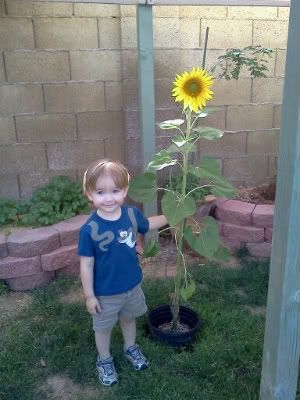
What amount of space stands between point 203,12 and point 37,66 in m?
1.39

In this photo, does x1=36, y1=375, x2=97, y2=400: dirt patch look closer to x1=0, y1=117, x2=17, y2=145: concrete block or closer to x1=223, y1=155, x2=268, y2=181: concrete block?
x1=0, y1=117, x2=17, y2=145: concrete block

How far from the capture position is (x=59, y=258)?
3438 mm

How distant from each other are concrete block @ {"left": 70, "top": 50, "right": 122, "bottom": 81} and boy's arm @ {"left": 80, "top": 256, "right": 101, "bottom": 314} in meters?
1.97

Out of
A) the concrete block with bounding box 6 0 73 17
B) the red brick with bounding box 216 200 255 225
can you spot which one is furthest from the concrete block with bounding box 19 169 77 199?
the red brick with bounding box 216 200 255 225

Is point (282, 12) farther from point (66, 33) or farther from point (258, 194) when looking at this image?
point (66, 33)

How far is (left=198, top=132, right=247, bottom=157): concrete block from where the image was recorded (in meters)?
4.26

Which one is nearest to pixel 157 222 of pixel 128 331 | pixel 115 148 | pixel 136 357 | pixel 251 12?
pixel 128 331

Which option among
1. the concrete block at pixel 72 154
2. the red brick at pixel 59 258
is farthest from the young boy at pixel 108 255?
the concrete block at pixel 72 154

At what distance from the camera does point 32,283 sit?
3396 millimetres

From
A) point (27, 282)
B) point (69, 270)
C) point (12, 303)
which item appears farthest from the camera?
point (69, 270)

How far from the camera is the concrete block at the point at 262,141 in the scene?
436cm

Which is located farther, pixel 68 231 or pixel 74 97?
pixel 74 97

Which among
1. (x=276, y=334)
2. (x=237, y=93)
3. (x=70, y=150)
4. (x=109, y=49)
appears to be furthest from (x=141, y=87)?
(x=276, y=334)

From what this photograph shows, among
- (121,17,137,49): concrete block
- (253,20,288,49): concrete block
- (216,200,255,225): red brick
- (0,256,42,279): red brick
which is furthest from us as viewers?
(253,20,288,49): concrete block
